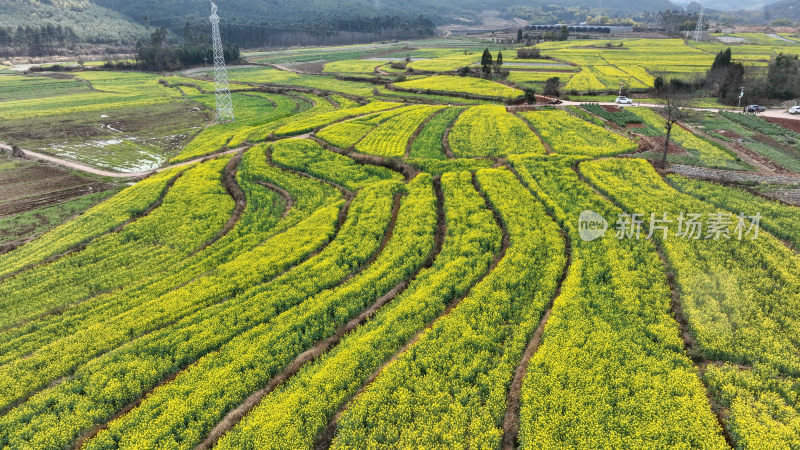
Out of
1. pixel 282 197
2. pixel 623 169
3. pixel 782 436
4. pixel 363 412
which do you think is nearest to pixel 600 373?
pixel 782 436

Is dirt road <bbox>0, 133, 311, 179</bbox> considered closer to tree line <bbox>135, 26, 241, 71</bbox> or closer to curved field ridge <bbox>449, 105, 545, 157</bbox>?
curved field ridge <bbox>449, 105, 545, 157</bbox>

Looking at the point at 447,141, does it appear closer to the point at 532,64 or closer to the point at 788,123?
the point at 788,123

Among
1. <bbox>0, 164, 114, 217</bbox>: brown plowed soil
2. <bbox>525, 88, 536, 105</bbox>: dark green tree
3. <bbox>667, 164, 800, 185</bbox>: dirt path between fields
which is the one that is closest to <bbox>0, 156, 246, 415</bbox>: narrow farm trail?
<bbox>0, 164, 114, 217</bbox>: brown plowed soil

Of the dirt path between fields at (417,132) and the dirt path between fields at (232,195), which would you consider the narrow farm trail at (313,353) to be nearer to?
the dirt path between fields at (232,195)

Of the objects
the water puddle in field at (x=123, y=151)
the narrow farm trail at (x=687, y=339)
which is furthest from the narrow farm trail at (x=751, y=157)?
the water puddle in field at (x=123, y=151)

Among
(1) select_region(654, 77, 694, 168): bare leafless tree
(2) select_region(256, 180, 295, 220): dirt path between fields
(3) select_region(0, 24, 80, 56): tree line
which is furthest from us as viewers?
(3) select_region(0, 24, 80, 56): tree line

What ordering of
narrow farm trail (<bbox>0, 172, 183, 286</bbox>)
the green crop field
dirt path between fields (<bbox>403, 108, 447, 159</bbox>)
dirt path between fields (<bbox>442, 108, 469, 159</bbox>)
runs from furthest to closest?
dirt path between fields (<bbox>403, 108, 447, 159</bbox>) → dirt path between fields (<bbox>442, 108, 469, 159</bbox>) → narrow farm trail (<bbox>0, 172, 183, 286</bbox>) → the green crop field
